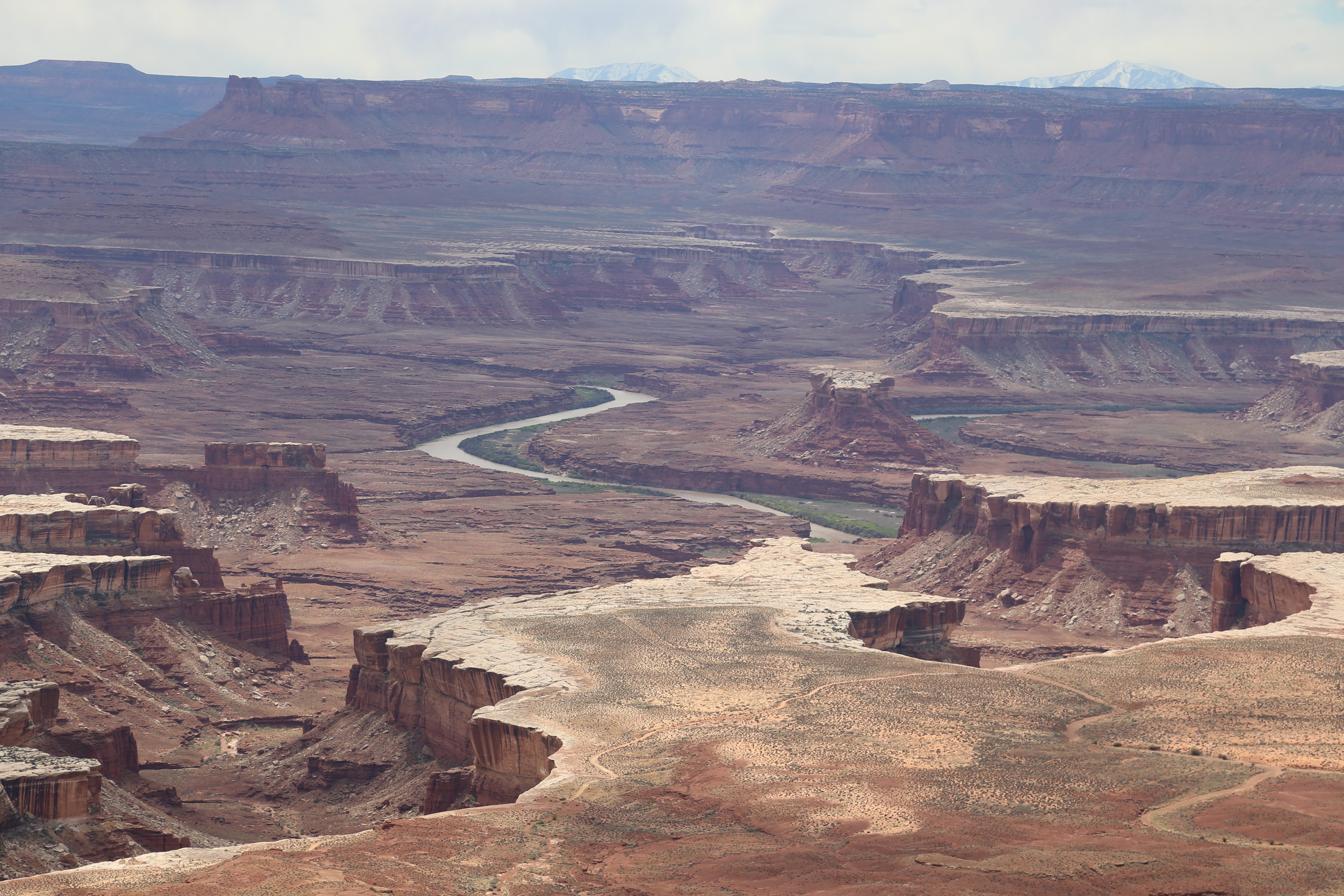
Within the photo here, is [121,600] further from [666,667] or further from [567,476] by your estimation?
[567,476]

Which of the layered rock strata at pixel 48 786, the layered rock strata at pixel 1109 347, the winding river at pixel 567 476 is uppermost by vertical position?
the layered rock strata at pixel 1109 347

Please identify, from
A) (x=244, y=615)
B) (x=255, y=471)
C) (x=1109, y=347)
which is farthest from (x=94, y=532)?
(x=1109, y=347)

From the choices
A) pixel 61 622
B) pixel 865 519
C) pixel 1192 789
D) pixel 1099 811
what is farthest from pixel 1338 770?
pixel 865 519

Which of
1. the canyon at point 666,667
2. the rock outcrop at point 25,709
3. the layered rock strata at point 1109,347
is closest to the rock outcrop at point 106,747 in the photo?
the canyon at point 666,667

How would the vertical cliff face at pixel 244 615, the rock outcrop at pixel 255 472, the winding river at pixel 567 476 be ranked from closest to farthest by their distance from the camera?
the vertical cliff face at pixel 244 615, the rock outcrop at pixel 255 472, the winding river at pixel 567 476

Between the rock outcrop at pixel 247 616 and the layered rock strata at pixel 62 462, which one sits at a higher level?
the layered rock strata at pixel 62 462

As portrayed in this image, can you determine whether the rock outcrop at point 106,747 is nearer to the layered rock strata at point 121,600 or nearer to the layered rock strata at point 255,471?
the layered rock strata at point 121,600
